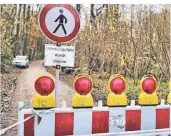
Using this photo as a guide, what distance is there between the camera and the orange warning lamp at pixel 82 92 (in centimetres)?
215

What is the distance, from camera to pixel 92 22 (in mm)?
2146

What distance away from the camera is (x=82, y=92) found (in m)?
2.19

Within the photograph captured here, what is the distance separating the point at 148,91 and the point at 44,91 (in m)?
0.68

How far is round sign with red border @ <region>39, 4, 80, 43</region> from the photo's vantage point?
2037mm

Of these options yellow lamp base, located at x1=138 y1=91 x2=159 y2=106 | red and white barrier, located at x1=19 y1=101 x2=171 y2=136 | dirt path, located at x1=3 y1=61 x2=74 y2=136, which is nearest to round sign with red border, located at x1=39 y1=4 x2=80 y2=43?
dirt path, located at x1=3 y1=61 x2=74 y2=136

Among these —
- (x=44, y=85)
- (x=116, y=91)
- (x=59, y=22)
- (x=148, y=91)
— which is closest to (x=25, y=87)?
(x=44, y=85)

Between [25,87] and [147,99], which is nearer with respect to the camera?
[25,87]

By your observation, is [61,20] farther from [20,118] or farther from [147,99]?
[147,99]

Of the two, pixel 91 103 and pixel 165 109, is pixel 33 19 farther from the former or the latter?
pixel 165 109

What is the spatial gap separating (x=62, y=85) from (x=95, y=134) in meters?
0.40

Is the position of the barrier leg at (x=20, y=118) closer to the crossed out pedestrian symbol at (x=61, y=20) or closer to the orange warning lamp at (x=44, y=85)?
the orange warning lamp at (x=44, y=85)

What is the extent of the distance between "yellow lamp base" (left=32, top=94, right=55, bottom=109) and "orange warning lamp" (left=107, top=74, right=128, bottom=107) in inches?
14.3

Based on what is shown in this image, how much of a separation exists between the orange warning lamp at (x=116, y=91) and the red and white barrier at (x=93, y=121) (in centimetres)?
4

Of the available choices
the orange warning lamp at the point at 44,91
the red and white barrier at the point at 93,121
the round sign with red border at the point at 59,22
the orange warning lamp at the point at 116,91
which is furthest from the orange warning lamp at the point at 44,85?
the orange warning lamp at the point at 116,91
